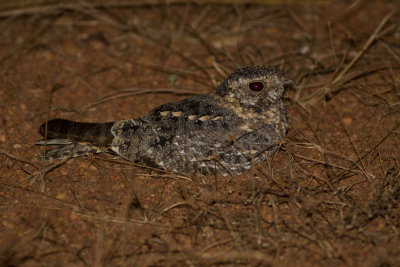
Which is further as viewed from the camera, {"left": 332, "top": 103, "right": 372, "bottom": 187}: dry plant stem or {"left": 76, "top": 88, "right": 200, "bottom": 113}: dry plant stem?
{"left": 76, "top": 88, "right": 200, "bottom": 113}: dry plant stem

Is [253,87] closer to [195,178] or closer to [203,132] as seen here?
[203,132]

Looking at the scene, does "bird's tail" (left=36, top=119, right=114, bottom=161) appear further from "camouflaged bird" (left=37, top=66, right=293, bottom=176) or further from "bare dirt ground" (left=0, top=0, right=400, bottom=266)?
"bare dirt ground" (left=0, top=0, right=400, bottom=266)

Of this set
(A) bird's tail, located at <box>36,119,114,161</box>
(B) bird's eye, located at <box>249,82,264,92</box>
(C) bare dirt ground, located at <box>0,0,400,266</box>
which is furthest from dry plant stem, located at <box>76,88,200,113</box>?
(B) bird's eye, located at <box>249,82,264,92</box>

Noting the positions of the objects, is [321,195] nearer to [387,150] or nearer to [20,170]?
[387,150]

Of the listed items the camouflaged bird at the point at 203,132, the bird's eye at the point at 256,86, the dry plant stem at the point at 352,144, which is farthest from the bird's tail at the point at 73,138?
the dry plant stem at the point at 352,144

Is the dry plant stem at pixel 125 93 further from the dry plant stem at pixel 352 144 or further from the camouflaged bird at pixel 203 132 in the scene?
the dry plant stem at pixel 352 144

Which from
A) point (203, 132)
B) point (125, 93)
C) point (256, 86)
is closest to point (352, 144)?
point (256, 86)

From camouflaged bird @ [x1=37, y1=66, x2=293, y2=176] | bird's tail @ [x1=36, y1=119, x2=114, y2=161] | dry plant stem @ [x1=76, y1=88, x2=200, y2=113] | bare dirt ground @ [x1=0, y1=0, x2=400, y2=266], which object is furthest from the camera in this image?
dry plant stem @ [x1=76, y1=88, x2=200, y2=113]

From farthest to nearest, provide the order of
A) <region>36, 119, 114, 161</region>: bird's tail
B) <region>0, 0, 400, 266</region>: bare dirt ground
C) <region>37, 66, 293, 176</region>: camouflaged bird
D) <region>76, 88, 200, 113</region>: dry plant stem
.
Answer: <region>76, 88, 200, 113</region>: dry plant stem < <region>36, 119, 114, 161</region>: bird's tail < <region>37, 66, 293, 176</region>: camouflaged bird < <region>0, 0, 400, 266</region>: bare dirt ground
